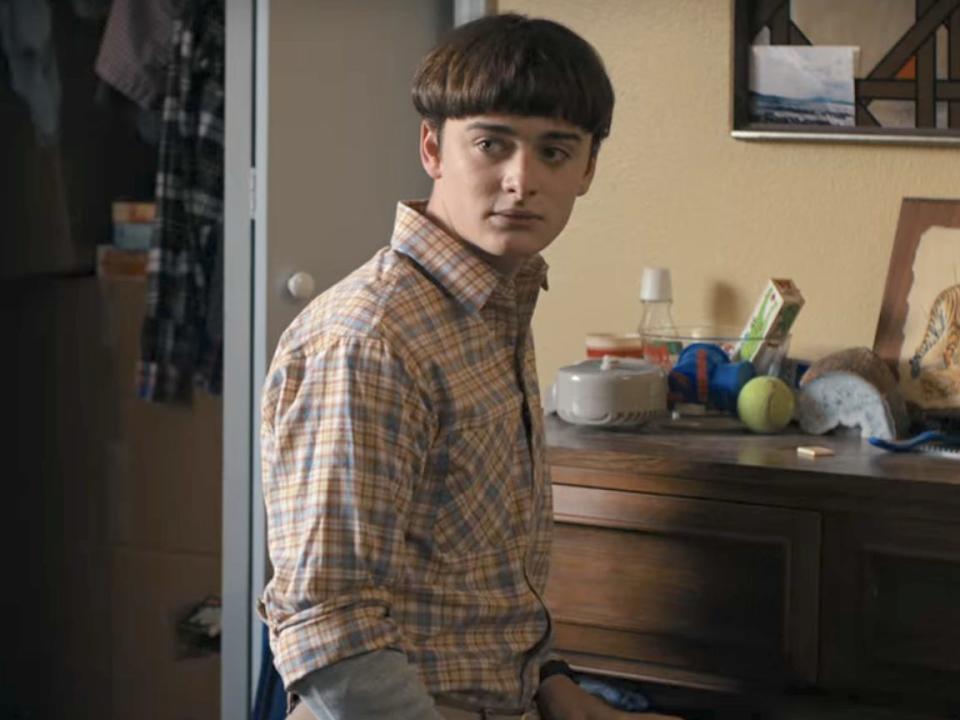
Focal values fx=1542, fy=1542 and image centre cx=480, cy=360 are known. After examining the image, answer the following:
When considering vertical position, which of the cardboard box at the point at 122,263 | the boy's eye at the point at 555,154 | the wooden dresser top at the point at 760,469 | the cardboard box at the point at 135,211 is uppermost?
the cardboard box at the point at 135,211

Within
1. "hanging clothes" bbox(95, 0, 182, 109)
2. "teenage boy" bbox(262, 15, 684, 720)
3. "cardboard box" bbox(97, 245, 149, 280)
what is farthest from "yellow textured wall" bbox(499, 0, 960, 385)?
"cardboard box" bbox(97, 245, 149, 280)

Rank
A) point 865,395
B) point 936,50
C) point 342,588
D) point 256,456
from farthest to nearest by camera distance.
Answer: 1. point 256,456
2. point 936,50
3. point 865,395
4. point 342,588

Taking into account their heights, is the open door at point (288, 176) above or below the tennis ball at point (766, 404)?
above

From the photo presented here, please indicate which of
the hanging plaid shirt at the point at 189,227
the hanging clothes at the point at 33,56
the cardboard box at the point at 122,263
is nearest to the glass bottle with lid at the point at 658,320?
the hanging plaid shirt at the point at 189,227

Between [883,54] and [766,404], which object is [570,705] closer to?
[766,404]

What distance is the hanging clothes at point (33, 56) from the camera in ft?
9.29

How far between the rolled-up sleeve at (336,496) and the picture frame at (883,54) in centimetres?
97

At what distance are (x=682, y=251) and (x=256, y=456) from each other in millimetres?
728

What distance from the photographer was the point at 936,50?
199cm

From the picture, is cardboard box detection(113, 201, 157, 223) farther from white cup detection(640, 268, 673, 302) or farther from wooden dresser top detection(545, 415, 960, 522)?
wooden dresser top detection(545, 415, 960, 522)

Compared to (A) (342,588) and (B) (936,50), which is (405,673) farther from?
(B) (936,50)

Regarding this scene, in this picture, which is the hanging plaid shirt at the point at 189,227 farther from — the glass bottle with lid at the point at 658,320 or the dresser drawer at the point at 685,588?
the dresser drawer at the point at 685,588

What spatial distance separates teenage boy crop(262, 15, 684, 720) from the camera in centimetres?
124

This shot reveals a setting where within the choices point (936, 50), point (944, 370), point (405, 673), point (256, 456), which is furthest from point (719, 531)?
point (256, 456)
